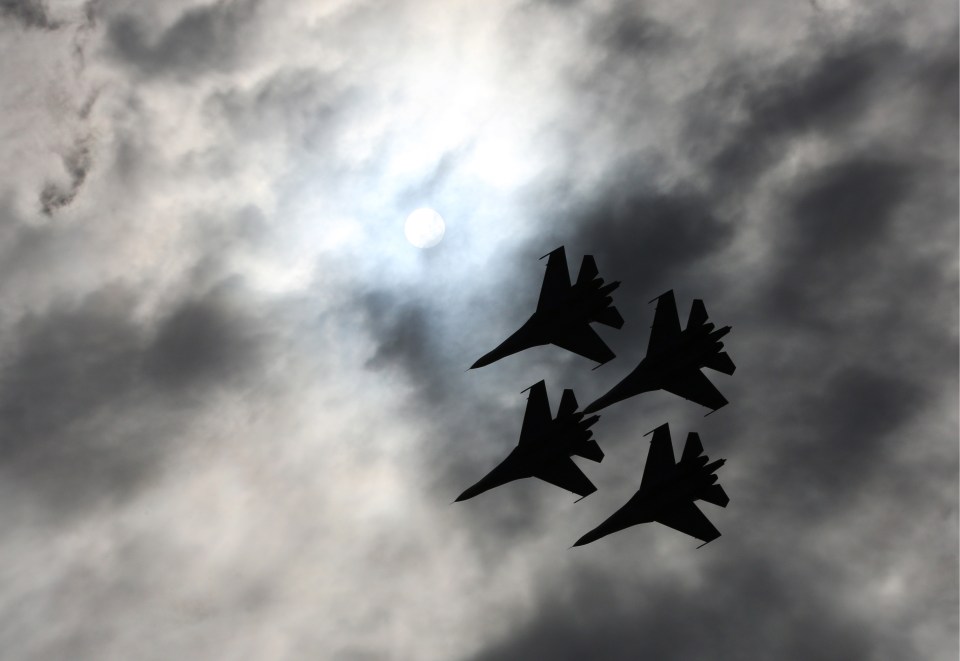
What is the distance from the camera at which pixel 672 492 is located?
87438 mm

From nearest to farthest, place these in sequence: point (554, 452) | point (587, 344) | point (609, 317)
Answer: point (554, 452)
point (609, 317)
point (587, 344)

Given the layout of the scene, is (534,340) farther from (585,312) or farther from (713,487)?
(713,487)

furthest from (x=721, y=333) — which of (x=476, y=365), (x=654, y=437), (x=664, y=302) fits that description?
(x=476, y=365)

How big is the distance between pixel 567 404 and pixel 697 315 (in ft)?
55.2

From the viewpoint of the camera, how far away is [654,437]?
90250 millimetres

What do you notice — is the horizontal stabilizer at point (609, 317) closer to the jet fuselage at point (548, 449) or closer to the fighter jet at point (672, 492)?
the jet fuselage at point (548, 449)

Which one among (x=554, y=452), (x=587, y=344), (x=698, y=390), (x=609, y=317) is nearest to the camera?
(x=554, y=452)

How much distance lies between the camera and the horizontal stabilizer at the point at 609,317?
8781 centimetres

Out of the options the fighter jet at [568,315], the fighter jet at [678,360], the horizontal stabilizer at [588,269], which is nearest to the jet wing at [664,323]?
the fighter jet at [678,360]

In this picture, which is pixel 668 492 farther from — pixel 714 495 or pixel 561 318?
pixel 561 318

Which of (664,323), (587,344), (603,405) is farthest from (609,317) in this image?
(603,405)

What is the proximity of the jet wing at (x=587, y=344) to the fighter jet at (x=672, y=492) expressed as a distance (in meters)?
9.92

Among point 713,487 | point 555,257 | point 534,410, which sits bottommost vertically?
point 713,487

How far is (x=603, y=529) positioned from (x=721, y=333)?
80.3ft
